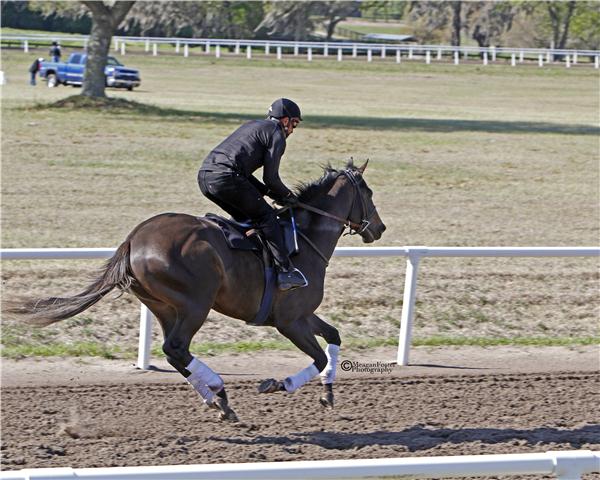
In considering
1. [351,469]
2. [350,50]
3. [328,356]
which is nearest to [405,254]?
[328,356]

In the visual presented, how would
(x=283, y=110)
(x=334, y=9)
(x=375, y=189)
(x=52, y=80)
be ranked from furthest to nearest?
(x=334, y=9)
(x=52, y=80)
(x=375, y=189)
(x=283, y=110)

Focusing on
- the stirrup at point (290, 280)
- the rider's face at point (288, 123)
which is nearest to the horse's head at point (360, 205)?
the rider's face at point (288, 123)

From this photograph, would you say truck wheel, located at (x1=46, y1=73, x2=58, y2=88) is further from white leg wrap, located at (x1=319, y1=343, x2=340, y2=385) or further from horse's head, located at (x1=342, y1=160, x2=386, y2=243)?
white leg wrap, located at (x1=319, y1=343, x2=340, y2=385)

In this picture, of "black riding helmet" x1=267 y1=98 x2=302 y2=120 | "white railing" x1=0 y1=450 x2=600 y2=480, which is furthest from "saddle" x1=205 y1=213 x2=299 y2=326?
"white railing" x1=0 y1=450 x2=600 y2=480

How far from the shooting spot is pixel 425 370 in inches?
379

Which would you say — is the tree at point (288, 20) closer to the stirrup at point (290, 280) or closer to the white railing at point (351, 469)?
the stirrup at point (290, 280)

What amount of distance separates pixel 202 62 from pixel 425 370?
40849 mm

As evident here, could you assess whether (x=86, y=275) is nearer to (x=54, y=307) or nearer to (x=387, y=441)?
(x=54, y=307)

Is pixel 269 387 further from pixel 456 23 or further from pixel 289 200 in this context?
pixel 456 23

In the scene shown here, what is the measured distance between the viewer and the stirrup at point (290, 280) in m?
7.81

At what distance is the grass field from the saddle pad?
2603mm

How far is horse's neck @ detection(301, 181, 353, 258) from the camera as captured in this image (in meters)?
8.38

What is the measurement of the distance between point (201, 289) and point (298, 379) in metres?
1.06

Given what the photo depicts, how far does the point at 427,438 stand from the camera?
24.2ft
